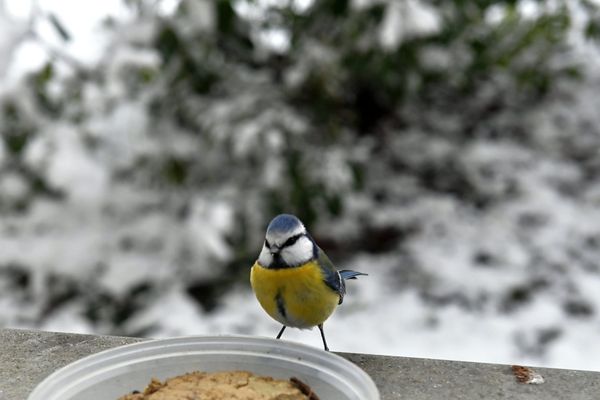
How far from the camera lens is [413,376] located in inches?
60.6

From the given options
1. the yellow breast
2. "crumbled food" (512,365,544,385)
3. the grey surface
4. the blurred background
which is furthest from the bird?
the blurred background

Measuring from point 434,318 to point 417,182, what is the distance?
42.4 inches

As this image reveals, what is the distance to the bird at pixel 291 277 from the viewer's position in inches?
63.8

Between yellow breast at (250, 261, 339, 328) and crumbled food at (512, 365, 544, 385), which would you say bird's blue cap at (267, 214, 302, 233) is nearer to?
yellow breast at (250, 261, 339, 328)

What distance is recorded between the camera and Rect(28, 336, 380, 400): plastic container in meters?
1.33

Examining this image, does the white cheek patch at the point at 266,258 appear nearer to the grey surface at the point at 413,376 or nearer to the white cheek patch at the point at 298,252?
the white cheek patch at the point at 298,252

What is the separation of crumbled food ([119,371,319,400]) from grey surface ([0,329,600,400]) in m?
0.20

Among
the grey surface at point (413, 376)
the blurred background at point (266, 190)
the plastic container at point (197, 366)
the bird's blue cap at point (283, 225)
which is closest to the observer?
the plastic container at point (197, 366)

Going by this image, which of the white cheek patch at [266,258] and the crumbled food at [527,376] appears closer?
the crumbled food at [527,376]

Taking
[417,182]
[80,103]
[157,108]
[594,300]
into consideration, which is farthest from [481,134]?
[80,103]

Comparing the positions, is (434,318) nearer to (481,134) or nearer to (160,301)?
(160,301)

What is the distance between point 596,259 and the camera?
351 centimetres

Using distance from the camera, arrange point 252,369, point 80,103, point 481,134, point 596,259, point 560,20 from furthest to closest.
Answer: point 481,134 < point 560,20 < point 596,259 < point 80,103 < point 252,369

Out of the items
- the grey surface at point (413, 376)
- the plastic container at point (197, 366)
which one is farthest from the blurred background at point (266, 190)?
the plastic container at point (197, 366)
